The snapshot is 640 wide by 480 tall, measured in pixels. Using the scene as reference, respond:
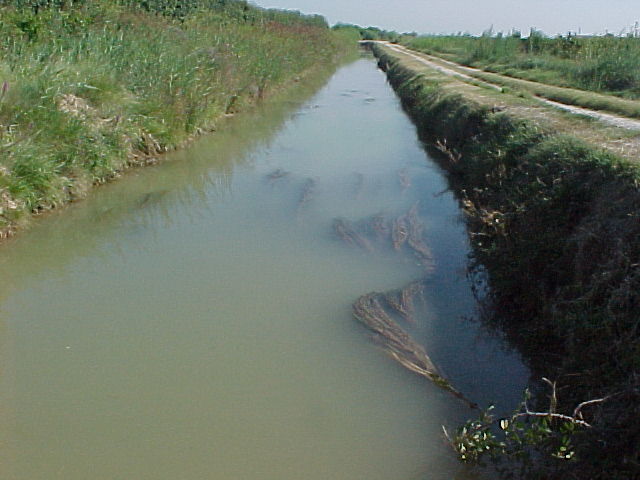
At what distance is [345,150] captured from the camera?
11320mm

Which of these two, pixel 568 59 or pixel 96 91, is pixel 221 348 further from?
pixel 568 59

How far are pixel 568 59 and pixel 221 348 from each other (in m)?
18.0

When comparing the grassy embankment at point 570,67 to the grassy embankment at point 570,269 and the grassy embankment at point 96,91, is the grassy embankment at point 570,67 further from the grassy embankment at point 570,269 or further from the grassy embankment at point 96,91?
the grassy embankment at point 96,91

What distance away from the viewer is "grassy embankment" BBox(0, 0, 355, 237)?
686cm

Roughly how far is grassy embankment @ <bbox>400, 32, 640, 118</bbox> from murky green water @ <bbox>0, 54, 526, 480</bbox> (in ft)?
14.8

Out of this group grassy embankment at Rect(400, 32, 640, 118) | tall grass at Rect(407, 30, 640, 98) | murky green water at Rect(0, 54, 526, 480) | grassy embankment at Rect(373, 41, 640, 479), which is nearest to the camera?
grassy embankment at Rect(373, 41, 640, 479)

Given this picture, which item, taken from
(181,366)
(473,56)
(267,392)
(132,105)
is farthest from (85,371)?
(473,56)

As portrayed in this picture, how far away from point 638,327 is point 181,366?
2.70m

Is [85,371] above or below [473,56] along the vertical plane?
below

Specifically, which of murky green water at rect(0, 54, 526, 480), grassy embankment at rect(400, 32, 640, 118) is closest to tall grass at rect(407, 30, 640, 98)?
grassy embankment at rect(400, 32, 640, 118)

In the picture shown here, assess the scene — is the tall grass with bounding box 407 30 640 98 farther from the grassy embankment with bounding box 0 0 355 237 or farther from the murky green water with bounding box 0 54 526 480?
the grassy embankment with bounding box 0 0 355 237

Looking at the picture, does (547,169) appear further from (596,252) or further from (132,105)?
(132,105)

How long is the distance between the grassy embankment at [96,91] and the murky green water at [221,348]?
0.50 m

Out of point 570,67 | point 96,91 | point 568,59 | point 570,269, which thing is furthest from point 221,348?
point 568,59
